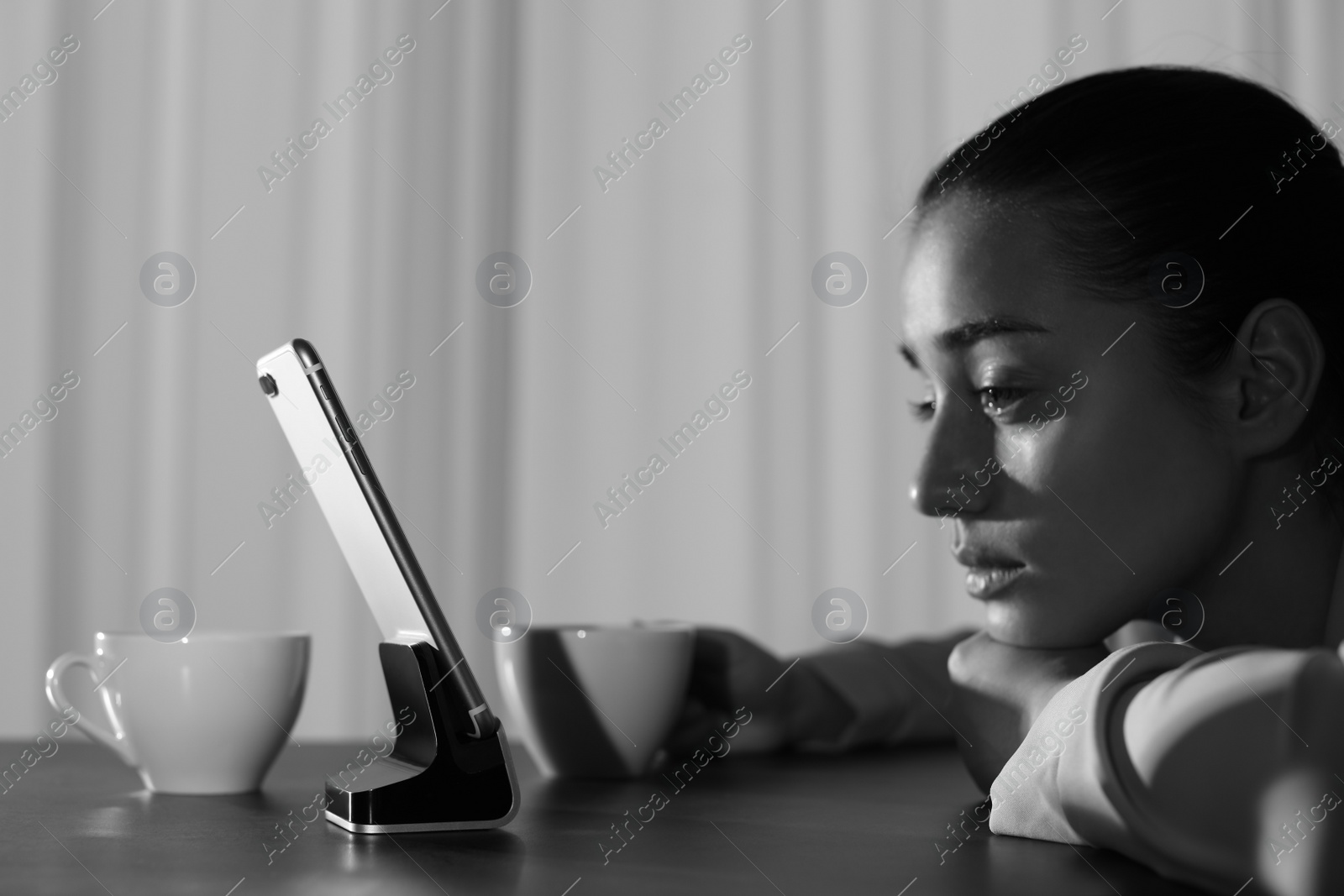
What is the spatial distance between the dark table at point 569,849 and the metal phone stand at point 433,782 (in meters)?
0.01

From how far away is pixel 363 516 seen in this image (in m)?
0.58

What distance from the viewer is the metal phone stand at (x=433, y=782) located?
0.55 meters

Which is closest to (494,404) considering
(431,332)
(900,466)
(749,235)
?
(431,332)

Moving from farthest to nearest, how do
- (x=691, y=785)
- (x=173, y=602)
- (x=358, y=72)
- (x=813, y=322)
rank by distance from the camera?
(x=813, y=322), (x=358, y=72), (x=173, y=602), (x=691, y=785)

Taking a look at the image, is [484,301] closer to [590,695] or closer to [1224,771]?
[590,695]

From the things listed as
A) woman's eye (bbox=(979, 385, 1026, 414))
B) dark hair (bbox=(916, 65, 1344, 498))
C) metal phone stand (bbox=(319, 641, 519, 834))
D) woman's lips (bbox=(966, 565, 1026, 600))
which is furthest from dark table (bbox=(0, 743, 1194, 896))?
dark hair (bbox=(916, 65, 1344, 498))

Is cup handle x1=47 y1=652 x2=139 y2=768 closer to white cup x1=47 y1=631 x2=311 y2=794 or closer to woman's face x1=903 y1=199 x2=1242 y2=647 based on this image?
white cup x1=47 y1=631 x2=311 y2=794

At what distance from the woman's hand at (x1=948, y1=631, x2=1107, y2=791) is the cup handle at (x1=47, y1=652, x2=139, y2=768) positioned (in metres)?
0.49

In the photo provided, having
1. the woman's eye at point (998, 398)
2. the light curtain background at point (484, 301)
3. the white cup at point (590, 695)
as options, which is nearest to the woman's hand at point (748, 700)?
the white cup at point (590, 695)

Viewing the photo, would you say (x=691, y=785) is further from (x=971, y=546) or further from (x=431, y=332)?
(x=431, y=332)

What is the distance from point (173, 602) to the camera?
1956mm

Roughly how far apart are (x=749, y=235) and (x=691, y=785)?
1625 mm

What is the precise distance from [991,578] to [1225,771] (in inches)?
12.9

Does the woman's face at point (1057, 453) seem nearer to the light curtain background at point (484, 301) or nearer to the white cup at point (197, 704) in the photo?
the white cup at point (197, 704)
